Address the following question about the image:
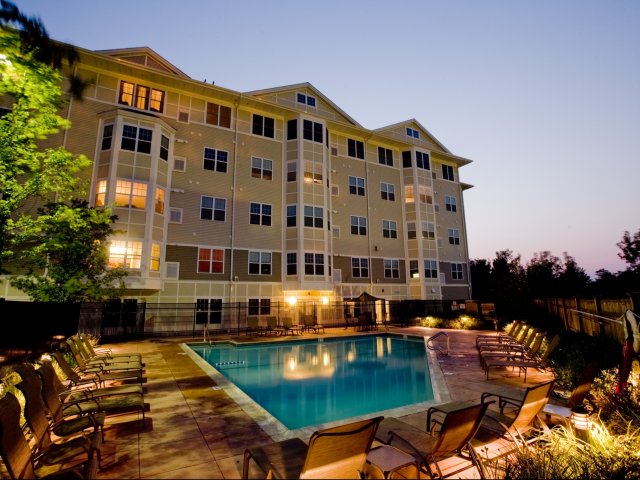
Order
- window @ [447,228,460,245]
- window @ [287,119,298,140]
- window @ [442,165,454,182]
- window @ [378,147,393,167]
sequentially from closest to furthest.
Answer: window @ [287,119,298,140] → window @ [378,147,393,167] → window @ [447,228,460,245] → window @ [442,165,454,182]

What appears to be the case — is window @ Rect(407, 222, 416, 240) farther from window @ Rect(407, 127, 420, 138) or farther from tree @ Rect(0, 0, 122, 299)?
tree @ Rect(0, 0, 122, 299)

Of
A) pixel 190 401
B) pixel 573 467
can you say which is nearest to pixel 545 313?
pixel 573 467

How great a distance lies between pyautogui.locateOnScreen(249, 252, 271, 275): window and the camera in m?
24.1

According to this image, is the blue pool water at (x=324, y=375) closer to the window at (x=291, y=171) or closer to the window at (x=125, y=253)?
the window at (x=125, y=253)

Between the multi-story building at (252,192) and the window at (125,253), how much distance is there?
0.06 metres

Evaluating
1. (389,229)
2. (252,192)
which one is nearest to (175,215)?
(252,192)

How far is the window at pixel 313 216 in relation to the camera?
2566 cm

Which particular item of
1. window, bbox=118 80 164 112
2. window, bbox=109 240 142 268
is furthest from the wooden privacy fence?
window, bbox=118 80 164 112

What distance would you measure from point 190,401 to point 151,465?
2.89 metres

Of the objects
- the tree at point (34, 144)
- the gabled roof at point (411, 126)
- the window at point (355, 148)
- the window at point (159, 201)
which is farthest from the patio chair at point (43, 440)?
the gabled roof at point (411, 126)

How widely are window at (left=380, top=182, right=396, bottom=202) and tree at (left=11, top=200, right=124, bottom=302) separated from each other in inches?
904

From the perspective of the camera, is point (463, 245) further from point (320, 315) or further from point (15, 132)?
point (15, 132)

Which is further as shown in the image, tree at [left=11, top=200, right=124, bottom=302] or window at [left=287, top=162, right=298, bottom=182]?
window at [left=287, top=162, right=298, bottom=182]

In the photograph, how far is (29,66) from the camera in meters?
7.90
